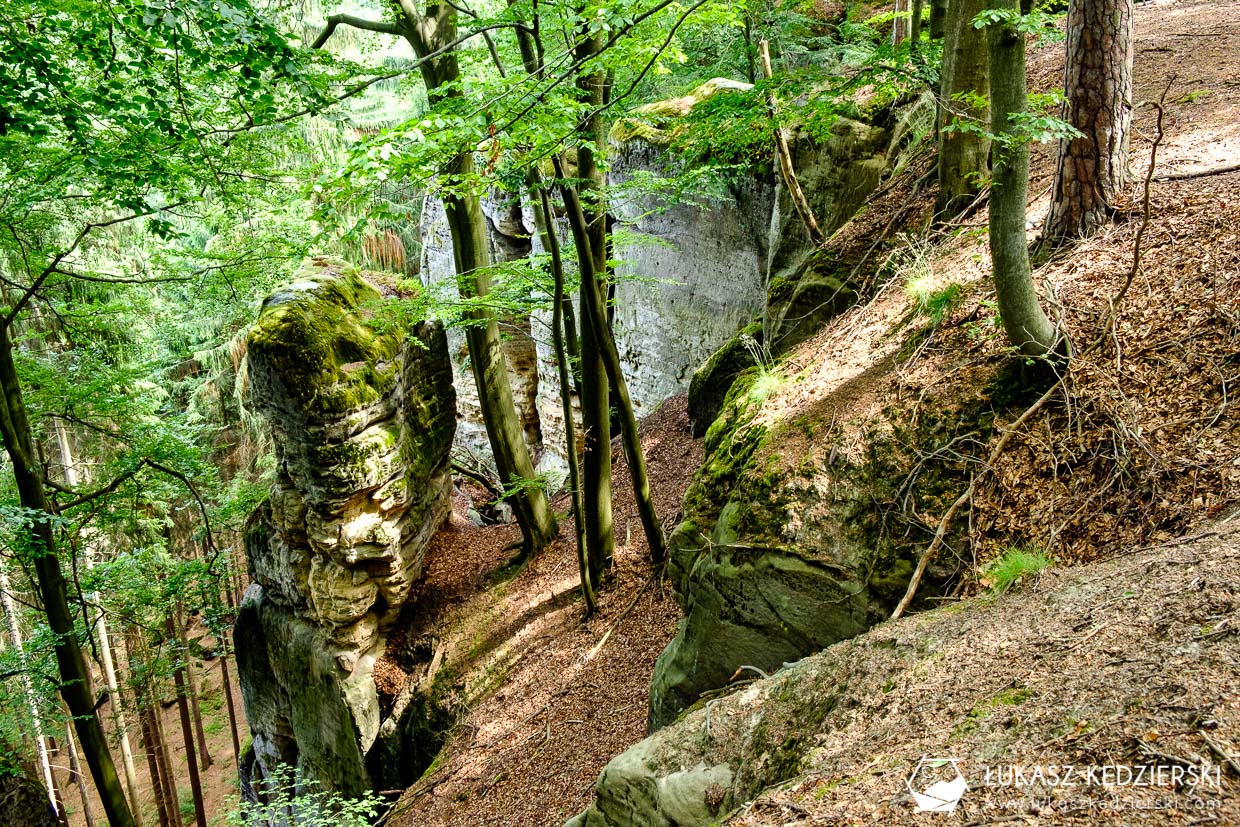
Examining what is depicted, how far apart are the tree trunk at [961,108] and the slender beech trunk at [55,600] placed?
1010 cm

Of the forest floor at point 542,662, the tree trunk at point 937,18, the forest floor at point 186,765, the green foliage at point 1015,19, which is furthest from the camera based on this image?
the forest floor at point 186,765

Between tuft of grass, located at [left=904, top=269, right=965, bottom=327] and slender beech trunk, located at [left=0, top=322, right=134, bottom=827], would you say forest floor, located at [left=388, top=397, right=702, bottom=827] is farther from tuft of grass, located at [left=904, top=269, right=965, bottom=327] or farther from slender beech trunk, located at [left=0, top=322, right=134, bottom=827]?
tuft of grass, located at [left=904, top=269, right=965, bottom=327]

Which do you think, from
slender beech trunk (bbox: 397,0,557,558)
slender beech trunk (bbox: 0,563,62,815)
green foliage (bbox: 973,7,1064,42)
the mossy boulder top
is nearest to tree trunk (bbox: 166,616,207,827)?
slender beech trunk (bbox: 0,563,62,815)

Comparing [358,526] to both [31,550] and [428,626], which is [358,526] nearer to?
[428,626]

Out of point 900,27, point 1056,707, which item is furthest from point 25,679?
point 900,27

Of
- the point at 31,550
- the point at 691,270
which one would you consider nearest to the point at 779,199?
the point at 691,270

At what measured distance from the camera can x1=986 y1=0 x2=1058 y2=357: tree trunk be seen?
339cm

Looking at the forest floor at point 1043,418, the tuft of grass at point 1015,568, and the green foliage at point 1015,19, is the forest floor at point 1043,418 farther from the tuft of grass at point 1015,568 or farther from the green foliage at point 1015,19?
the green foliage at point 1015,19

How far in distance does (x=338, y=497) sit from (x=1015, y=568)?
8.09 m

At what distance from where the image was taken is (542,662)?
8.12 meters

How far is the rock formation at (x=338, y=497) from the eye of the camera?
8.74m

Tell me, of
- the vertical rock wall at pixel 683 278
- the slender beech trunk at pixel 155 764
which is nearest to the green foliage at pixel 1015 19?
the vertical rock wall at pixel 683 278

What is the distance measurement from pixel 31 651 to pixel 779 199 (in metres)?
11.1

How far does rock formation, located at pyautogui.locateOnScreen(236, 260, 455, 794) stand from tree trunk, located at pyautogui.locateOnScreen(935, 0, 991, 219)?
20.5ft
